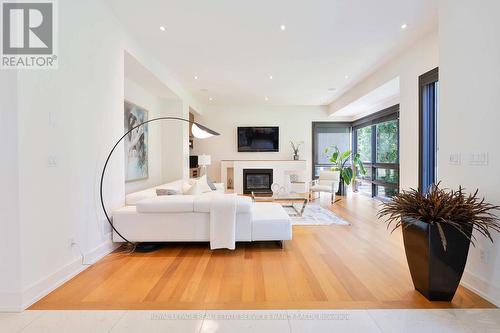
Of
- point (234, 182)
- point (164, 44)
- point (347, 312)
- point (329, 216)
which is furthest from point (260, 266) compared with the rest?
point (234, 182)

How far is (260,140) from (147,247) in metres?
5.87

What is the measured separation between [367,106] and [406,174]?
10.9 feet

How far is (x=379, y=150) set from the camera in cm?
709

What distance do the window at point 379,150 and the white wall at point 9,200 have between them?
680cm

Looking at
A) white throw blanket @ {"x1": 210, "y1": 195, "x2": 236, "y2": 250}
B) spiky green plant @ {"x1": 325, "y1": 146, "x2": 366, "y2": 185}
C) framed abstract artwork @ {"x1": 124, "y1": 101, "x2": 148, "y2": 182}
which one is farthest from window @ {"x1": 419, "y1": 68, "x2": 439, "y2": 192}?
framed abstract artwork @ {"x1": 124, "y1": 101, "x2": 148, "y2": 182}

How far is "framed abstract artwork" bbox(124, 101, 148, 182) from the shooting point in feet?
15.1

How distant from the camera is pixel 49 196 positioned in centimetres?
221

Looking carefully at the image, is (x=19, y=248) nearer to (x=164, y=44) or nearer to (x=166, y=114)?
(x=164, y=44)

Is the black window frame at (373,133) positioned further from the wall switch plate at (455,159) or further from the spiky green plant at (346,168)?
the wall switch plate at (455,159)

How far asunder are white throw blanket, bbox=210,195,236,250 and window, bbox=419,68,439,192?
298cm

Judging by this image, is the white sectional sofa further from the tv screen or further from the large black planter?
the tv screen

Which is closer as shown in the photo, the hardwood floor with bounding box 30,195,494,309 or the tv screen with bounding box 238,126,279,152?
the hardwood floor with bounding box 30,195,494,309

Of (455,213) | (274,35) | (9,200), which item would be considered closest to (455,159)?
(455,213)

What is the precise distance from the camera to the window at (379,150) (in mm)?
6297
